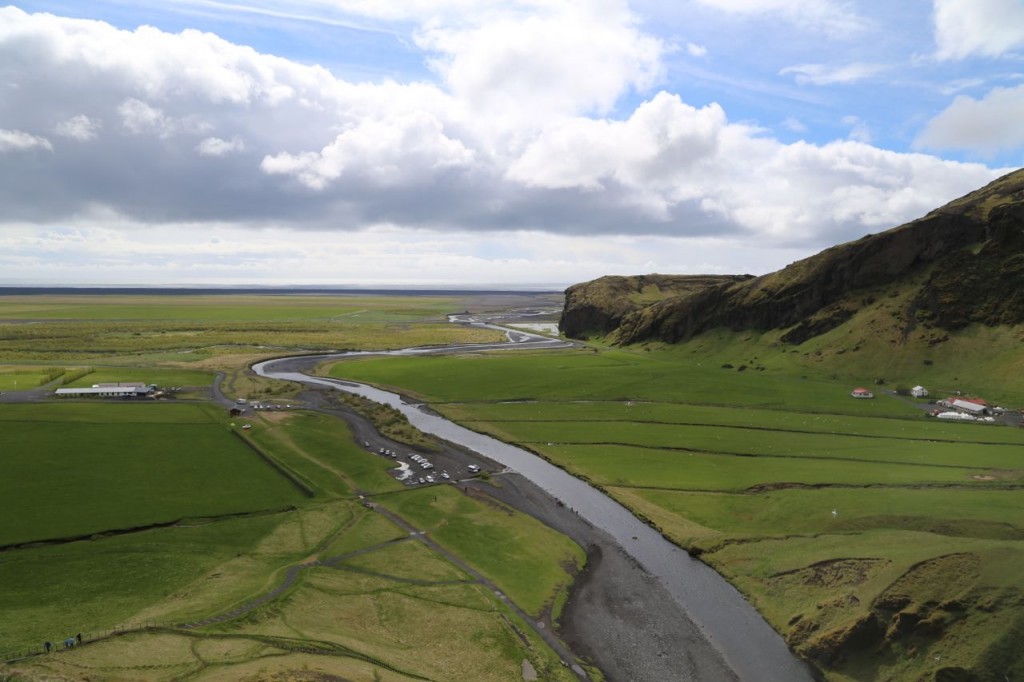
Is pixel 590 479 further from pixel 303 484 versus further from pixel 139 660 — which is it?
pixel 139 660

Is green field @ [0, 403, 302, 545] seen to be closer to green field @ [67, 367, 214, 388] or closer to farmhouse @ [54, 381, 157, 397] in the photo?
farmhouse @ [54, 381, 157, 397]

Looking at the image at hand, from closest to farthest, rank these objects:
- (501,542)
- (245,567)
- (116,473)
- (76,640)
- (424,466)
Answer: (76,640), (245,567), (501,542), (116,473), (424,466)

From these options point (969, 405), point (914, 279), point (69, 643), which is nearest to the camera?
point (69, 643)

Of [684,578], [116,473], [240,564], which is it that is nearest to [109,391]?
[116,473]

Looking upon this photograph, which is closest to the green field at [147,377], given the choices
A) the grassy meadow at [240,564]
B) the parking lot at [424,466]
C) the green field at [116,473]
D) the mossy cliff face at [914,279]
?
the green field at [116,473]

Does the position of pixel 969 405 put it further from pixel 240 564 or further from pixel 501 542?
pixel 240 564
